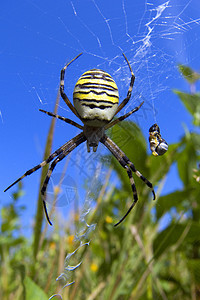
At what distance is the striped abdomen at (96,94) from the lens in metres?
1.51

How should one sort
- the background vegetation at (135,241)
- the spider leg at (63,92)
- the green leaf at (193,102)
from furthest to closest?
1. the green leaf at (193,102)
2. the background vegetation at (135,241)
3. the spider leg at (63,92)

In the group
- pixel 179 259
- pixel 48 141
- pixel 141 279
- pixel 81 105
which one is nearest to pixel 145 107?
pixel 81 105

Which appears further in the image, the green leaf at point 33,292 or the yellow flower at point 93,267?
the yellow flower at point 93,267

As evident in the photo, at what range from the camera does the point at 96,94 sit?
1.53 metres

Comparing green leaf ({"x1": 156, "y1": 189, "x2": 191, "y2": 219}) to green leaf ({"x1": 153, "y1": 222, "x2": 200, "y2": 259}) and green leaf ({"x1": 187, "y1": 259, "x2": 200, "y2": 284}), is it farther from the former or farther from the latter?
green leaf ({"x1": 187, "y1": 259, "x2": 200, "y2": 284})

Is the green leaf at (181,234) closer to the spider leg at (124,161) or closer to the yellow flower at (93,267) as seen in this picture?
the spider leg at (124,161)

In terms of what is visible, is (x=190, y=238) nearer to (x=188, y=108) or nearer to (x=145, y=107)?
(x=145, y=107)

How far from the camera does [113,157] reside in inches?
95.7

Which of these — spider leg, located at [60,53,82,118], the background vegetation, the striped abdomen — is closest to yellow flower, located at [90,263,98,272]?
the background vegetation

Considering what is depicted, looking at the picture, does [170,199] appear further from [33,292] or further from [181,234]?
[33,292]

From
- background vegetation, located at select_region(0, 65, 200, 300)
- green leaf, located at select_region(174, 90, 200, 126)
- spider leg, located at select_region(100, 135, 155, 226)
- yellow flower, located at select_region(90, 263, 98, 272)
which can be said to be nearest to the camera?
background vegetation, located at select_region(0, 65, 200, 300)

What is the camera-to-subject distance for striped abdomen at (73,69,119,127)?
1.51 metres

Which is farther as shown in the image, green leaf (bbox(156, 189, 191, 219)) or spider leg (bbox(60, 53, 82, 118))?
green leaf (bbox(156, 189, 191, 219))

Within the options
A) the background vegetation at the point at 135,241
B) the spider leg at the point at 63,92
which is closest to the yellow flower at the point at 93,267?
the background vegetation at the point at 135,241
